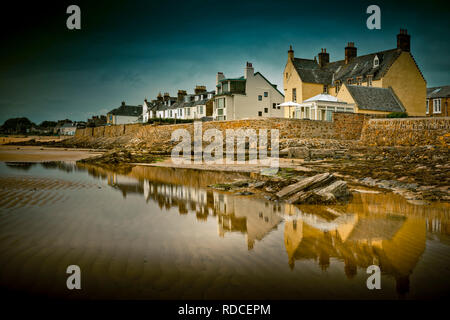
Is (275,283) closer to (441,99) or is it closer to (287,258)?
(287,258)

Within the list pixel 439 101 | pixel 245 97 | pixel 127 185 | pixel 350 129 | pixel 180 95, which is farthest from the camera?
pixel 180 95

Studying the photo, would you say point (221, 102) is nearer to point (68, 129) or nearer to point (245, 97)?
point (245, 97)

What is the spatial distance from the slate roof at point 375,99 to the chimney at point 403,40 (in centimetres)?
556

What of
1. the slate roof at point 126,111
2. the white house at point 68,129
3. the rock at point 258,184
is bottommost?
the rock at point 258,184

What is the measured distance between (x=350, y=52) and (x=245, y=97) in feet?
50.6

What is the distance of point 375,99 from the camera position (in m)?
32.3

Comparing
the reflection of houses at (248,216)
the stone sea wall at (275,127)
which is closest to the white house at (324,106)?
the stone sea wall at (275,127)

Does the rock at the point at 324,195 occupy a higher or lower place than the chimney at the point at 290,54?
lower

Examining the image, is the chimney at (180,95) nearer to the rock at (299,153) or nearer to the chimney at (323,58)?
the chimney at (323,58)

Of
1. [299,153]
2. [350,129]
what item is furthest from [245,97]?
[299,153]

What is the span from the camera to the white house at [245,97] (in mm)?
42500

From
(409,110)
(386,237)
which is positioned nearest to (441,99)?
(409,110)
